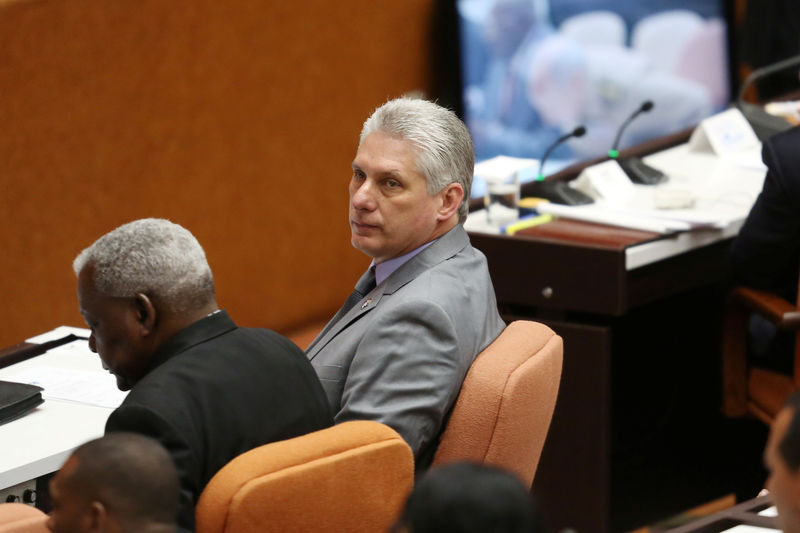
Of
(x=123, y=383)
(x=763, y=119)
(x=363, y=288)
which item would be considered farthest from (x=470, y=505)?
(x=763, y=119)

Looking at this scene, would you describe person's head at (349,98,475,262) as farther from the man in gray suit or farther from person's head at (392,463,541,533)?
person's head at (392,463,541,533)

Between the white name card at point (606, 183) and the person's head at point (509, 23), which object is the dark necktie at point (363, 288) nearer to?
the white name card at point (606, 183)

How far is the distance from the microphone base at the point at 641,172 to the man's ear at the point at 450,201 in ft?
4.96

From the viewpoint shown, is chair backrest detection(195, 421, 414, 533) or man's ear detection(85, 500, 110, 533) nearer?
man's ear detection(85, 500, 110, 533)

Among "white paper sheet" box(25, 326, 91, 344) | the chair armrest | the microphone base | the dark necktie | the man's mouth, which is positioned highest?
the man's mouth

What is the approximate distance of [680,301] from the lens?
380cm

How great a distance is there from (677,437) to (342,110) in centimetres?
171

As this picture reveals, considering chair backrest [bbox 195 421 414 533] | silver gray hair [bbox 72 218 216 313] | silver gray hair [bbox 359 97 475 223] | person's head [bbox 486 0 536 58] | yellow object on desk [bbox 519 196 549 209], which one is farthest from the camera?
person's head [bbox 486 0 536 58]

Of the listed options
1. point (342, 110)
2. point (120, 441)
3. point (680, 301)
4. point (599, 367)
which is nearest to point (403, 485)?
point (120, 441)

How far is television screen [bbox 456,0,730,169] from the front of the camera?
440cm

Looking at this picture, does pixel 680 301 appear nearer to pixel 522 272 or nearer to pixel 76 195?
pixel 522 272

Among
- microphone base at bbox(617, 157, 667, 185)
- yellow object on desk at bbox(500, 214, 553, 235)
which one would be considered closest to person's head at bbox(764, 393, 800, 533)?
yellow object on desk at bbox(500, 214, 553, 235)

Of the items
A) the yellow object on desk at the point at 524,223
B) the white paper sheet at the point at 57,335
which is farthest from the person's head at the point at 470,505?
the yellow object on desk at the point at 524,223

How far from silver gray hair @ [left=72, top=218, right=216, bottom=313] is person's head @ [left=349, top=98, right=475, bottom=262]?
16.4 inches
